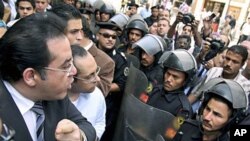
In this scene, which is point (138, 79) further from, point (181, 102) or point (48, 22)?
point (48, 22)

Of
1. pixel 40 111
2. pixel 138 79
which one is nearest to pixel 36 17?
pixel 40 111

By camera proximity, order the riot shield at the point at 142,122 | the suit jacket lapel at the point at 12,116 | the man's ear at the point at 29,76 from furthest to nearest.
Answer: the riot shield at the point at 142,122
the man's ear at the point at 29,76
the suit jacket lapel at the point at 12,116

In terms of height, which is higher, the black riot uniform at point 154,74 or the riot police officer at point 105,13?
the riot police officer at point 105,13

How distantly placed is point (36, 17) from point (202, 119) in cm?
135

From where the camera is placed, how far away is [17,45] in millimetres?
1135

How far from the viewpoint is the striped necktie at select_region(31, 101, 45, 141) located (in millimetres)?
1212

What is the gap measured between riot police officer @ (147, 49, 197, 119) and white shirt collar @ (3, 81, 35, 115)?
1531 mm

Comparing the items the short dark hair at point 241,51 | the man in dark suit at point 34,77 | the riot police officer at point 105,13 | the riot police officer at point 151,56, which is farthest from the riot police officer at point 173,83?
the riot police officer at point 105,13

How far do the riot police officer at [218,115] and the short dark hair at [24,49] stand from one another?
116 centimetres

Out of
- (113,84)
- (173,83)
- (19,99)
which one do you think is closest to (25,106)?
(19,99)

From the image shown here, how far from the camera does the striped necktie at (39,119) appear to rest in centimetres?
121

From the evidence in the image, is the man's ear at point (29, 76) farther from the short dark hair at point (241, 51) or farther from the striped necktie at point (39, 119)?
the short dark hair at point (241, 51)

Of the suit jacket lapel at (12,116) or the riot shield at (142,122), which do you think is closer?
the suit jacket lapel at (12,116)

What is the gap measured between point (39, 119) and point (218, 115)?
1235mm
